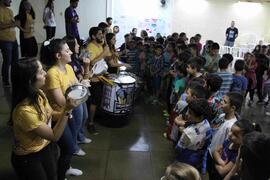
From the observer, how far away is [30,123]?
6.64 feet

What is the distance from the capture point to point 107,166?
353 centimetres

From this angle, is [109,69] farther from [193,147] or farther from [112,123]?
[193,147]

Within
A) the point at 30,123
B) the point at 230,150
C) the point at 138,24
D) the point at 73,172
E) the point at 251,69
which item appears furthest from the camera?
the point at 138,24

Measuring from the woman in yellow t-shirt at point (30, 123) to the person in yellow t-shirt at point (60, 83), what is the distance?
424 mm

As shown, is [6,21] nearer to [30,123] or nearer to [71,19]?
[71,19]

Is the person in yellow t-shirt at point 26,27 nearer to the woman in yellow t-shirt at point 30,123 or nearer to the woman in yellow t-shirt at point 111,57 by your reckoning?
the woman in yellow t-shirt at point 111,57

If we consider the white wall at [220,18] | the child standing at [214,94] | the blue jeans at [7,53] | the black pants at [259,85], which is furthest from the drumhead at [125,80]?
the white wall at [220,18]

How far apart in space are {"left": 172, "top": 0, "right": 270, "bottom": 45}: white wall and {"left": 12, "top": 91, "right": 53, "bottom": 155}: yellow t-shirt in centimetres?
1128

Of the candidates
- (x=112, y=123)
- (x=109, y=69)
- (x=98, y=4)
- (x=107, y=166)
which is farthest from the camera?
(x=98, y=4)

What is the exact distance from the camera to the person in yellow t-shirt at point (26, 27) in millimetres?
6043

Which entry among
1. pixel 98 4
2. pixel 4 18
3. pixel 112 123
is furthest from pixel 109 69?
pixel 98 4

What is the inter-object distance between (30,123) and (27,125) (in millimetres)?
25

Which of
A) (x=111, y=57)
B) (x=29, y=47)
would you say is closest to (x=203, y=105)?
(x=111, y=57)

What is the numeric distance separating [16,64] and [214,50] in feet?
14.2
